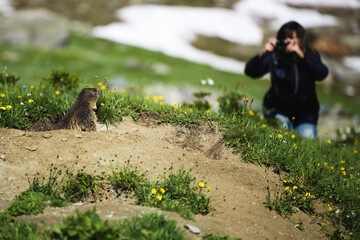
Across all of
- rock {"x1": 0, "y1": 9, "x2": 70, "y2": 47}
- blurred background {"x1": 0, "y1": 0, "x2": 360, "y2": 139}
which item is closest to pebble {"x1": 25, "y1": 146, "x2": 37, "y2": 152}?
blurred background {"x1": 0, "y1": 0, "x2": 360, "y2": 139}

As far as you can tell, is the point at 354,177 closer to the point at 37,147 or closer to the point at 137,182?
the point at 137,182

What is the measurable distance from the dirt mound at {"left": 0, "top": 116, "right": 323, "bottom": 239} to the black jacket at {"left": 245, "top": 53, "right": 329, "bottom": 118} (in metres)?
1.92

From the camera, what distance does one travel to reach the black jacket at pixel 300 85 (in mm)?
5887

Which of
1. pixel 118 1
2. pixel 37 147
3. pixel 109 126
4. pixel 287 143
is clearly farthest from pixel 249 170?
pixel 118 1

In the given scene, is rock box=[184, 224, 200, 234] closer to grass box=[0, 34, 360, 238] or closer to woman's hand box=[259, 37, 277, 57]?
grass box=[0, 34, 360, 238]

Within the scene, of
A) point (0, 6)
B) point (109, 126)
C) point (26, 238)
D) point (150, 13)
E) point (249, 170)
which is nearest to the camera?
point (26, 238)

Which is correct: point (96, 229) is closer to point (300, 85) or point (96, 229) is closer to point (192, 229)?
point (192, 229)

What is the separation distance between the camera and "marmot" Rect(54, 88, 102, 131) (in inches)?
180

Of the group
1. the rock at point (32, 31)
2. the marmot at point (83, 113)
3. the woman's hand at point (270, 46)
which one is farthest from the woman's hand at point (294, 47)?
the rock at point (32, 31)

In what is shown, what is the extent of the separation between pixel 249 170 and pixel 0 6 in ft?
130

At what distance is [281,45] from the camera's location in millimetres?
5770

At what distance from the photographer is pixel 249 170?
14.9 feet

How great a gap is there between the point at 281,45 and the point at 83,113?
141 inches

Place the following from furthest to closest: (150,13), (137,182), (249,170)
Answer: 1. (150,13)
2. (249,170)
3. (137,182)
